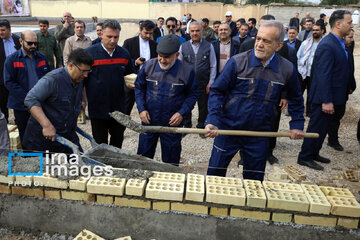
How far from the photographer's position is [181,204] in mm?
2727

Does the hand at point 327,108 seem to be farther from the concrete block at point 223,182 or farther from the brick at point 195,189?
the brick at point 195,189

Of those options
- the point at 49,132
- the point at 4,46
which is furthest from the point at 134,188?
the point at 4,46

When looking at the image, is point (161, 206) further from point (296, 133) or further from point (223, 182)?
point (296, 133)

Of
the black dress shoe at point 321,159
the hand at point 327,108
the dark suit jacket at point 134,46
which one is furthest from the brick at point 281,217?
the dark suit jacket at point 134,46

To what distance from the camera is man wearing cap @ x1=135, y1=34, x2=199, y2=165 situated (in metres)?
3.94

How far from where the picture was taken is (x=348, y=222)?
8.63 feet

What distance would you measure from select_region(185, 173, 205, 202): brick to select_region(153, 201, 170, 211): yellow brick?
0.65 feet

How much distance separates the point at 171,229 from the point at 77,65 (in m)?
1.95

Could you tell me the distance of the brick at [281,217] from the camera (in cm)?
267

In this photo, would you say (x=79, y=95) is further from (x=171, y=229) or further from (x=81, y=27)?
(x=81, y=27)

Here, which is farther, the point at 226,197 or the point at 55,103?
the point at 55,103

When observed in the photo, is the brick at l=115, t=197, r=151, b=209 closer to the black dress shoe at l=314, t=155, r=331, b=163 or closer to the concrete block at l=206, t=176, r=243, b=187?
the concrete block at l=206, t=176, r=243, b=187

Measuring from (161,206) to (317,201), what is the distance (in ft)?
4.51

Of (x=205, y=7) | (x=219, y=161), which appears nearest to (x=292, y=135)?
(x=219, y=161)
